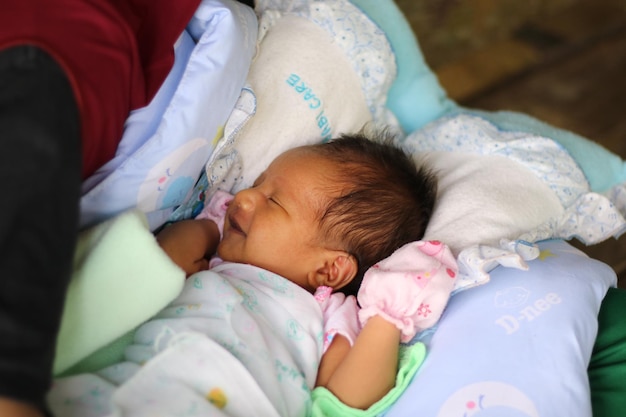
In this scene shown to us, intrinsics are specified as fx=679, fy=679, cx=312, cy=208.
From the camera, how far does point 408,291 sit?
968 millimetres

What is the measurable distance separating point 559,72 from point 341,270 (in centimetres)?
138

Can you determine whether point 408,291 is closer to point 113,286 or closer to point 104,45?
point 113,286

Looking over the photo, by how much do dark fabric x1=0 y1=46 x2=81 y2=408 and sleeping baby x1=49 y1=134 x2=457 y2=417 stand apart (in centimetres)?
19

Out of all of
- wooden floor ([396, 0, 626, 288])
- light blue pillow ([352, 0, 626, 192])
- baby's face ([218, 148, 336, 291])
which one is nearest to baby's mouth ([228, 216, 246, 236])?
baby's face ([218, 148, 336, 291])

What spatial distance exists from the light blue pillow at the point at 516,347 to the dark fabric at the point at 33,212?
522 millimetres

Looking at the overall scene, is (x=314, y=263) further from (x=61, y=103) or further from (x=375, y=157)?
(x=61, y=103)

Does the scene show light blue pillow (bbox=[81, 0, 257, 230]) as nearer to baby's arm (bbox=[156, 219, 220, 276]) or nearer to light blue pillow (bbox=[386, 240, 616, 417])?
baby's arm (bbox=[156, 219, 220, 276])

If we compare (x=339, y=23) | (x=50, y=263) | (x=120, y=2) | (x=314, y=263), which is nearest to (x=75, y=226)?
(x=50, y=263)

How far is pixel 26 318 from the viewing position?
2.07ft

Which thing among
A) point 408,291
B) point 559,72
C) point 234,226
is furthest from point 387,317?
point 559,72

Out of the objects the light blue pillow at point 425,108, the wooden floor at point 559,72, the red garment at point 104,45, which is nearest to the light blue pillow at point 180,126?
the red garment at point 104,45

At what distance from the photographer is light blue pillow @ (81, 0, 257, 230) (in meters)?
0.92

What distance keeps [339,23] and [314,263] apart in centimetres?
48

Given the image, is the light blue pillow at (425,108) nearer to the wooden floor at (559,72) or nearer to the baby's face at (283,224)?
the baby's face at (283,224)
